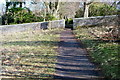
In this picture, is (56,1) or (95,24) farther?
(56,1)

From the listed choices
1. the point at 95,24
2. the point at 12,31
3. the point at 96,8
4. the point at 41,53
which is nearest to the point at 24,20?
the point at 12,31

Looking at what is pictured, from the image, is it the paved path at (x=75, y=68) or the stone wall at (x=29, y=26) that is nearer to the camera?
the paved path at (x=75, y=68)

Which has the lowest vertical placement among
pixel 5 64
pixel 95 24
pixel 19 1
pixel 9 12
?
pixel 5 64

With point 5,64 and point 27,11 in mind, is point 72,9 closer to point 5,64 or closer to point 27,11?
point 27,11

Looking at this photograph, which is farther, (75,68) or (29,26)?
(29,26)

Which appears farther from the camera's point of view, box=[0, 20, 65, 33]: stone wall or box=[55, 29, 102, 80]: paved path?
box=[0, 20, 65, 33]: stone wall

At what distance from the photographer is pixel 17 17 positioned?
624 inches

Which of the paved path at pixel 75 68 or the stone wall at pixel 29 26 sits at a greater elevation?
the stone wall at pixel 29 26

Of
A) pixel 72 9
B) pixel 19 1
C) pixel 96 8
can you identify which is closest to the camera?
pixel 19 1

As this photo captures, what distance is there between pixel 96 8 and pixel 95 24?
18.2 ft

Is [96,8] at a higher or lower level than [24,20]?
higher

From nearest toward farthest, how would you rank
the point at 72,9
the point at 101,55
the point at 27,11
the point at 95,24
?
the point at 101,55
the point at 95,24
the point at 27,11
the point at 72,9

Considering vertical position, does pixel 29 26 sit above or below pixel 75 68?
above

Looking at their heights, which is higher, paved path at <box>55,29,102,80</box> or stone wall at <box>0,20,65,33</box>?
stone wall at <box>0,20,65,33</box>
